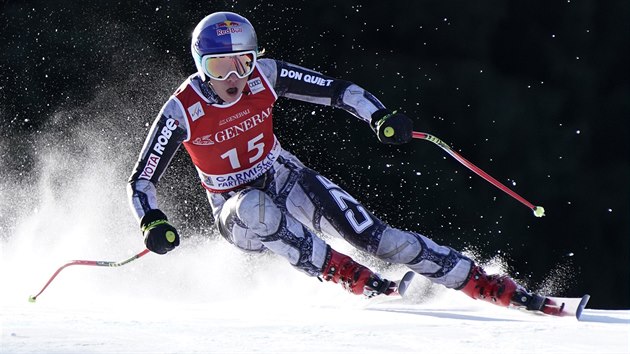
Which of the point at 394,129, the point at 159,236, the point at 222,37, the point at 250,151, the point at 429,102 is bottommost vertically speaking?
the point at 159,236

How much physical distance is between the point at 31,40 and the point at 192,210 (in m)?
1.96

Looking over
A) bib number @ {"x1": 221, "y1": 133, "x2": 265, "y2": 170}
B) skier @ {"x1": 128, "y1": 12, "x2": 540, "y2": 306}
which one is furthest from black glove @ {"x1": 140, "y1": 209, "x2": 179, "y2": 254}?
bib number @ {"x1": 221, "y1": 133, "x2": 265, "y2": 170}

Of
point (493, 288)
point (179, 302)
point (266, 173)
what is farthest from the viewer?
point (179, 302)

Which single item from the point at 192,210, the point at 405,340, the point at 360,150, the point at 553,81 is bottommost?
the point at 405,340

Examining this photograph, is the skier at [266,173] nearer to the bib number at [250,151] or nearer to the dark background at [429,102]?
the bib number at [250,151]

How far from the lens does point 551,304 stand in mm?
4004

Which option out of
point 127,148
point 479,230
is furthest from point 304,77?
point 479,230

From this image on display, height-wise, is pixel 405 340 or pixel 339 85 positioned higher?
pixel 339 85

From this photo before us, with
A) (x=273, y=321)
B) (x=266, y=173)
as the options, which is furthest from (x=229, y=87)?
(x=273, y=321)

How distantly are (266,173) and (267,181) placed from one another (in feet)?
0.11

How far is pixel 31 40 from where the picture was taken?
8.24 m

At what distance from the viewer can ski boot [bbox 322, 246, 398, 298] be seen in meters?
4.25

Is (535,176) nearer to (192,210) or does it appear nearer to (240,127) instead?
Answer: (192,210)

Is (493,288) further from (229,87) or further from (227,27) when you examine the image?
(227,27)
